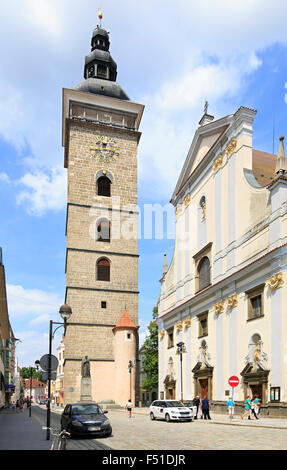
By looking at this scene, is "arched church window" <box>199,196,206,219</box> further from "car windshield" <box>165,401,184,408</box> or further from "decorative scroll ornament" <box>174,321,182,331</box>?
"car windshield" <box>165,401,184,408</box>

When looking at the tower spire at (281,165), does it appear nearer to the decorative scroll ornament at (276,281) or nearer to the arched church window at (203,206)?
the decorative scroll ornament at (276,281)

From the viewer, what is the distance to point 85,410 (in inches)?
695

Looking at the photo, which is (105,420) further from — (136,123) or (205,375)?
(136,123)

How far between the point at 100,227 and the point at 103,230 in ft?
1.46

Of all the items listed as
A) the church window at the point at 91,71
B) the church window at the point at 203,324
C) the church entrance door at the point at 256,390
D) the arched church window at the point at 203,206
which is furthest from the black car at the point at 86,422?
the church window at the point at 91,71

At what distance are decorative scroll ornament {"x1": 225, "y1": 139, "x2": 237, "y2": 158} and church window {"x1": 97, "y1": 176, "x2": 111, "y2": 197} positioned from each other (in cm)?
2157

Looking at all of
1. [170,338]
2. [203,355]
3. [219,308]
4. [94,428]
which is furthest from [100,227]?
[94,428]

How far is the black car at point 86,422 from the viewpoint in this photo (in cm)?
1592

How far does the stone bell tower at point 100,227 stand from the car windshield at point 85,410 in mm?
28152

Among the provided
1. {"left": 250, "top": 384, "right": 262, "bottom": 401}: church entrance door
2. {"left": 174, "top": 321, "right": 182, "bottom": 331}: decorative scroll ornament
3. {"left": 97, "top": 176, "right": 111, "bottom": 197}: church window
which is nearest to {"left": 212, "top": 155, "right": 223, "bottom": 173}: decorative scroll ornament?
{"left": 174, "top": 321, "right": 182, "bottom": 331}: decorative scroll ornament

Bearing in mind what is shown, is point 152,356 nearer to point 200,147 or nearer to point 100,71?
point 200,147

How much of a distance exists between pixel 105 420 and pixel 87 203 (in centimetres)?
3561

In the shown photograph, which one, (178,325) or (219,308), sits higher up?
(219,308)
